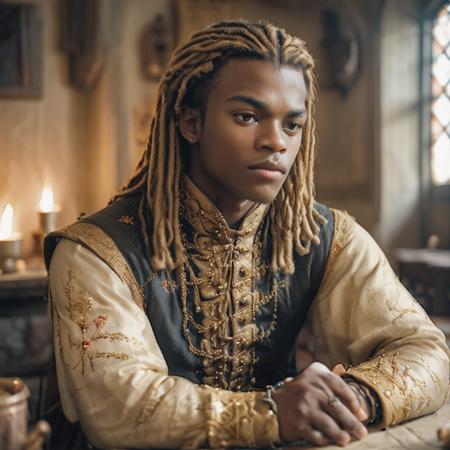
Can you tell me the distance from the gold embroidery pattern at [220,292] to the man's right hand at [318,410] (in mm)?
456

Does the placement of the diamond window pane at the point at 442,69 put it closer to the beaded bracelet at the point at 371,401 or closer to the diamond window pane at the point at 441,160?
the diamond window pane at the point at 441,160

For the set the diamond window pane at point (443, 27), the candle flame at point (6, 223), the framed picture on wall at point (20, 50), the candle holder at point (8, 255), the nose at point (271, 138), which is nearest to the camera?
the nose at point (271, 138)

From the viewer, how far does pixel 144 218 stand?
5.73 feet

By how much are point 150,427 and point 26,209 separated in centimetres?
381

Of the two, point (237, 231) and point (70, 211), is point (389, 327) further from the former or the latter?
point (70, 211)

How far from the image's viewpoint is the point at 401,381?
4.86 feet

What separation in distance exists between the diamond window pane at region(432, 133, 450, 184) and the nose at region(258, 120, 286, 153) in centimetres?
359

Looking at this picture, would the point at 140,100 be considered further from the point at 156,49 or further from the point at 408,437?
the point at 408,437

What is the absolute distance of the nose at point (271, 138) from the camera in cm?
158

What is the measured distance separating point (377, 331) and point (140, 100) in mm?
3585

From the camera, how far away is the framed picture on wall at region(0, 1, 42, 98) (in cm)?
467

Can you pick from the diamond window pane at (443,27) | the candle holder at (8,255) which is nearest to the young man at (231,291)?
the candle holder at (8,255)

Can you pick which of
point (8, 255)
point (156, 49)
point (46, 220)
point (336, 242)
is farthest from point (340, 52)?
point (336, 242)

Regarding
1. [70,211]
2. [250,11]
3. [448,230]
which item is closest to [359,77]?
[250,11]
